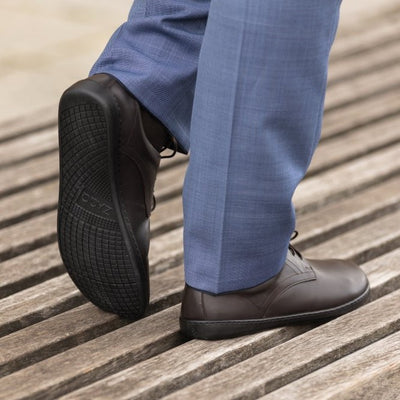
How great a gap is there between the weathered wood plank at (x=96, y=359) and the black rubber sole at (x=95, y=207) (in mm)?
50

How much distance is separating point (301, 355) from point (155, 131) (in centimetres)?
43

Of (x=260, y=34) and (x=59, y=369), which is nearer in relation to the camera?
(x=260, y=34)

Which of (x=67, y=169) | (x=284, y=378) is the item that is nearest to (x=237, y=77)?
(x=67, y=169)

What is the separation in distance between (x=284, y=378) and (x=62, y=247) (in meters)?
0.42

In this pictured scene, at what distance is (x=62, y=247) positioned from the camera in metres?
1.68

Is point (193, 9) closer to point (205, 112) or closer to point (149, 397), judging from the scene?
point (205, 112)

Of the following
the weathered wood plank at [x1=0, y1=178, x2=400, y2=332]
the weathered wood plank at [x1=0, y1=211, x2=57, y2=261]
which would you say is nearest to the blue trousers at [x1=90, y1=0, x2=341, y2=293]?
the weathered wood plank at [x1=0, y1=178, x2=400, y2=332]

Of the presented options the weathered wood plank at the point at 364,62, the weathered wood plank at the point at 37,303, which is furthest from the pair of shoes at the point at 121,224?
the weathered wood plank at the point at 364,62

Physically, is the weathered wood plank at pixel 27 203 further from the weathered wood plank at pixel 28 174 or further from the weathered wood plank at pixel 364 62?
the weathered wood plank at pixel 364 62

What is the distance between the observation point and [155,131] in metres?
1.67

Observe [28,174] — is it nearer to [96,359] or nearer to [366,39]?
[96,359]

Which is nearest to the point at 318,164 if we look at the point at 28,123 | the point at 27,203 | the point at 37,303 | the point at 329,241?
the point at 329,241

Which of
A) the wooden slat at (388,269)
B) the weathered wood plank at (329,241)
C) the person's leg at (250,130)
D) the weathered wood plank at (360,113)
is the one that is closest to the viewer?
the person's leg at (250,130)

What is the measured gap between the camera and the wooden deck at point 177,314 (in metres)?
1.55
